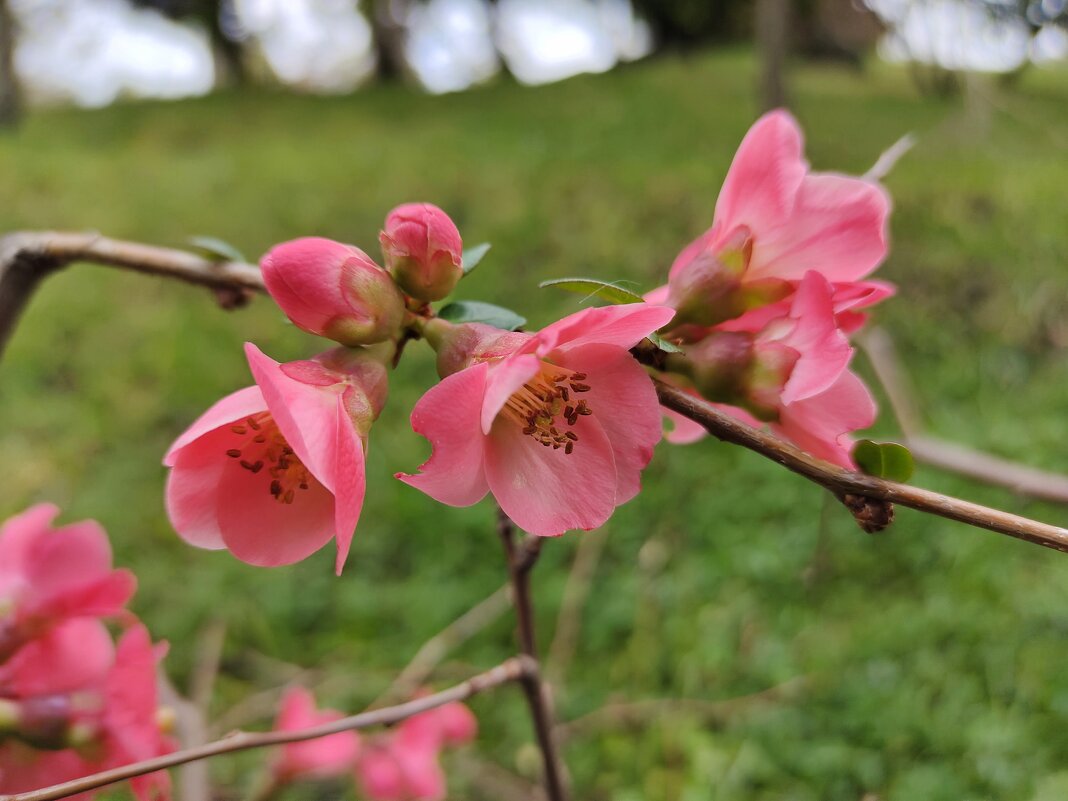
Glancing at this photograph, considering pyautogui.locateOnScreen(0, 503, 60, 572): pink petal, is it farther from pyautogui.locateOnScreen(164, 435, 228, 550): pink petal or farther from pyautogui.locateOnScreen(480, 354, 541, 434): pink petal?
pyautogui.locateOnScreen(480, 354, 541, 434): pink petal

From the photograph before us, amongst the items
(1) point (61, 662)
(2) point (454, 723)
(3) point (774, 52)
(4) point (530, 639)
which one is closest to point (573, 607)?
(2) point (454, 723)

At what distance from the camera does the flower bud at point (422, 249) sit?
0.27m

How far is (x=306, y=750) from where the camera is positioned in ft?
2.25

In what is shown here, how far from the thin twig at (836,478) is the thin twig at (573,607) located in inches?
37.3

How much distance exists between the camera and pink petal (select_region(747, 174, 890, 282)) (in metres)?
0.28

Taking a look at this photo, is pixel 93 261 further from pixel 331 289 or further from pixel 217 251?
pixel 331 289

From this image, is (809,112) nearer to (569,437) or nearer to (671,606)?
(671,606)

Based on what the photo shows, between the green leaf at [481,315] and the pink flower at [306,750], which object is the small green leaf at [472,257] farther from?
the pink flower at [306,750]

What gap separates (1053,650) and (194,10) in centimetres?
779

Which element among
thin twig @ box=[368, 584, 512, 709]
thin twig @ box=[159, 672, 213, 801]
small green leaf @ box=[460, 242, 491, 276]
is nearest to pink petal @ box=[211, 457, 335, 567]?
small green leaf @ box=[460, 242, 491, 276]

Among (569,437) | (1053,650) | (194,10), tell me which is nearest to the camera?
(569,437)

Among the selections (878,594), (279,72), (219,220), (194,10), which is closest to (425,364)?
(878,594)

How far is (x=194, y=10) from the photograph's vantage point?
6789 mm

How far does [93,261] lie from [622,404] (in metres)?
0.28
